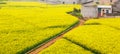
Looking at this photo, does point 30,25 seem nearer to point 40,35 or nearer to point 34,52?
point 40,35

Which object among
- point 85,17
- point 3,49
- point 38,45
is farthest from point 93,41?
point 85,17

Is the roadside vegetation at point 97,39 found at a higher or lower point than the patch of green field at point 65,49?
lower

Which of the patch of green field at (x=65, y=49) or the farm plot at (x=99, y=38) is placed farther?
the farm plot at (x=99, y=38)

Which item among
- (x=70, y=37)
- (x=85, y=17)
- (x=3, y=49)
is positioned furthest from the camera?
(x=85, y=17)

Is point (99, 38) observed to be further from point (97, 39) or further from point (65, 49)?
point (65, 49)

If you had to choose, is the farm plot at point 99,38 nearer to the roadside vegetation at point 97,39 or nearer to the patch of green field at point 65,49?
the roadside vegetation at point 97,39

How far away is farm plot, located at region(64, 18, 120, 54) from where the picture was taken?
25.7 m

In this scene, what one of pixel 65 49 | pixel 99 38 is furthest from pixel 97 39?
pixel 65 49

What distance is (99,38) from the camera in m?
29.6

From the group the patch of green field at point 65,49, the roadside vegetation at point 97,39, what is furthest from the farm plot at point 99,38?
the patch of green field at point 65,49

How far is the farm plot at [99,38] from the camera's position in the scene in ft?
84.3

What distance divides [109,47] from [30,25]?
14099 millimetres

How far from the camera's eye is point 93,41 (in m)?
28.2

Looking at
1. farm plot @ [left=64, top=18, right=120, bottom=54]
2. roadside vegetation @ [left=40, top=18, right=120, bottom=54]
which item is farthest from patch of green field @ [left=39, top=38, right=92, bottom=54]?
farm plot @ [left=64, top=18, right=120, bottom=54]
